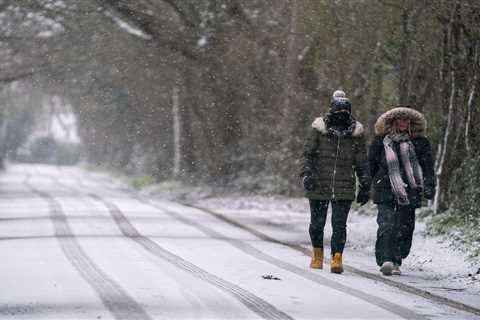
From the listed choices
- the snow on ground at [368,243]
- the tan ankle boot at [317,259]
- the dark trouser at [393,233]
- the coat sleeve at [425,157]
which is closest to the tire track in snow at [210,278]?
the tan ankle boot at [317,259]

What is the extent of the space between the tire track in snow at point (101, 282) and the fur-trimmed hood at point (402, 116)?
136 inches

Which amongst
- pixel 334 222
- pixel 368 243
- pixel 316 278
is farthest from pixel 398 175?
pixel 368 243

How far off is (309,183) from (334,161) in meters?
0.37

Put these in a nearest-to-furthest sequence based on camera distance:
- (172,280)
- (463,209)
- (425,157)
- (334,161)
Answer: (172,280) → (334,161) → (425,157) → (463,209)

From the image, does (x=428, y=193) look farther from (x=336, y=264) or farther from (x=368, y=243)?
(x=368, y=243)

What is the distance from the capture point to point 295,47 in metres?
24.4

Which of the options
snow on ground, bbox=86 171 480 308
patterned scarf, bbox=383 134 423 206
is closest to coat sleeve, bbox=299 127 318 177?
patterned scarf, bbox=383 134 423 206

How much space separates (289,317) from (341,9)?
13.8 metres

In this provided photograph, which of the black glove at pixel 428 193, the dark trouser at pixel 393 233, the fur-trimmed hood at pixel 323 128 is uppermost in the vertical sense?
the fur-trimmed hood at pixel 323 128

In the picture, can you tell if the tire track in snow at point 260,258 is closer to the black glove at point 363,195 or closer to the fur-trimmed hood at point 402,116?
the black glove at point 363,195

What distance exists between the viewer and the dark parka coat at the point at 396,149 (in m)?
10.9

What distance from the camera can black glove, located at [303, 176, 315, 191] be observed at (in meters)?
10.7

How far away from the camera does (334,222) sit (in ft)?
35.6

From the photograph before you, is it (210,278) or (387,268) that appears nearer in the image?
(210,278)
